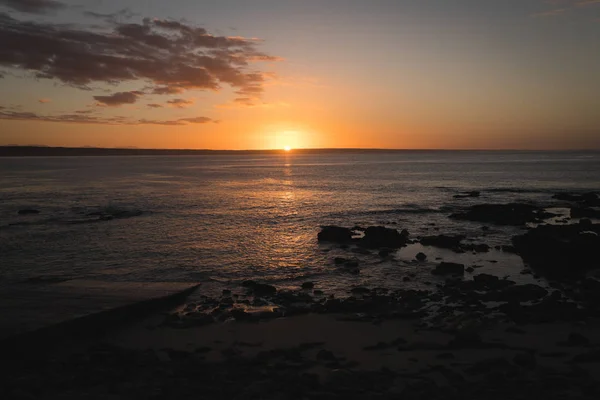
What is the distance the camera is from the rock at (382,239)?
26.4 metres

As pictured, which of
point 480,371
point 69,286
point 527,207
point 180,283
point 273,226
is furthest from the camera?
point 527,207

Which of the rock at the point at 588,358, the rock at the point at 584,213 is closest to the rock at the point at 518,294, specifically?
the rock at the point at 588,358

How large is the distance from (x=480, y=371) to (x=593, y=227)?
80.4 feet

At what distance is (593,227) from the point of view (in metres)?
29.0

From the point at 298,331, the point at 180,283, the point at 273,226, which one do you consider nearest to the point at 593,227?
the point at 273,226

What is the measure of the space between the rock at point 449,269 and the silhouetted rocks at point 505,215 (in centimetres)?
1616

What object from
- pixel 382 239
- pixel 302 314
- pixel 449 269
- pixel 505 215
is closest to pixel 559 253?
pixel 449 269

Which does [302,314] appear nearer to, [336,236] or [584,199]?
[336,236]

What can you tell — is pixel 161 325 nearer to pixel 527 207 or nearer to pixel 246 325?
A: pixel 246 325

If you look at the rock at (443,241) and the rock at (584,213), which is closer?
the rock at (443,241)

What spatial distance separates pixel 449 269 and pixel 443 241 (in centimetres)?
684

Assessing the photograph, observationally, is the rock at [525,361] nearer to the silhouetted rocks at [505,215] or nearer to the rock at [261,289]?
the rock at [261,289]

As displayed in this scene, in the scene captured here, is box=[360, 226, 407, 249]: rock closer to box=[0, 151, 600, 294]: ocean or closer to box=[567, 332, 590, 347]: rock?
box=[0, 151, 600, 294]: ocean

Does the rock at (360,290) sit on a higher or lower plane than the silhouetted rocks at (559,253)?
lower
